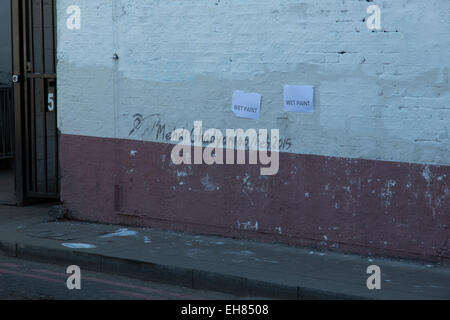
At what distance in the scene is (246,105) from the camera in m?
9.27

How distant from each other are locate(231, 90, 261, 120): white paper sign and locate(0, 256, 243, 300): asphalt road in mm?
2263

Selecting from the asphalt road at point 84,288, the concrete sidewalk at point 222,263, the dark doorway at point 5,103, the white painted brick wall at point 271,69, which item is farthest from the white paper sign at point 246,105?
the dark doorway at point 5,103

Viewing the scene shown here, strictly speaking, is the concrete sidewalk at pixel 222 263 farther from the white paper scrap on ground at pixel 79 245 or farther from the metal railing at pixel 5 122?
the metal railing at pixel 5 122

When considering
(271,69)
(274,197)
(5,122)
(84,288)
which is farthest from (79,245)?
(5,122)

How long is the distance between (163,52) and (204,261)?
108 inches

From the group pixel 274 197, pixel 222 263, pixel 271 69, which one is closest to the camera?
pixel 222 263

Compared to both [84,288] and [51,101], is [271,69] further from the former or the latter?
[51,101]

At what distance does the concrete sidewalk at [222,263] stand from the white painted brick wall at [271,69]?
44.3 inches

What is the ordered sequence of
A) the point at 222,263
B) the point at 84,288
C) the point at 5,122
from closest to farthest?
the point at 84,288 → the point at 222,263 → the point at 5,122

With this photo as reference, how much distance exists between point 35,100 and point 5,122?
15.4ft

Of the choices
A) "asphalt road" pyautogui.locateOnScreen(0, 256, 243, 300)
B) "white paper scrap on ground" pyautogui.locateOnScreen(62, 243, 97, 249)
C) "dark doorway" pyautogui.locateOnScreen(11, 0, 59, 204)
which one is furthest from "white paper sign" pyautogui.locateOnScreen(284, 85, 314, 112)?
"dark doorway" pyautogui.locateOnScreen(11, 0, 59, 204)

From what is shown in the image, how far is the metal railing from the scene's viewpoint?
15812mm

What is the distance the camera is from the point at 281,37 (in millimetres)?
8961
